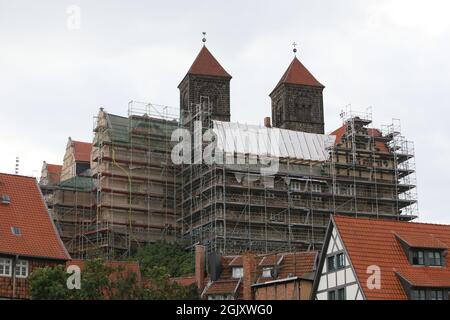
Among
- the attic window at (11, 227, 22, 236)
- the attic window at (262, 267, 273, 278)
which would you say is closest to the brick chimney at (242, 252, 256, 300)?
the attic window at (262, 267, 273, 278)

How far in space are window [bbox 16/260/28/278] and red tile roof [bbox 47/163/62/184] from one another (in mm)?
60861

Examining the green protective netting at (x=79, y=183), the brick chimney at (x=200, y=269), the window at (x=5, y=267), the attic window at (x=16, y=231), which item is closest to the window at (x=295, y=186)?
the green protective netting at (x=79, y=183)

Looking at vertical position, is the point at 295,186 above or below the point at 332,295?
above

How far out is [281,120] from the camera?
118 m

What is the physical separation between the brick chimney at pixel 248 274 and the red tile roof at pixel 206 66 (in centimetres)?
5780

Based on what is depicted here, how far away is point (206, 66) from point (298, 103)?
500 inches

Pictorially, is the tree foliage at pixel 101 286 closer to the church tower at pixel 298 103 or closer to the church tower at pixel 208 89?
the church tower at pixel 208 89

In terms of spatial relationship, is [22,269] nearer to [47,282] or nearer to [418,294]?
[47,282]

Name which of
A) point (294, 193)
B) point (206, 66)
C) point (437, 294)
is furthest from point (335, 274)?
point (206, 66)

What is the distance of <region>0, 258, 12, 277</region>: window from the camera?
159ft

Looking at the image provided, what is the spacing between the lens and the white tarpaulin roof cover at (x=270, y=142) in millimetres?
96625

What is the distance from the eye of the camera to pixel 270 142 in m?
99.3
